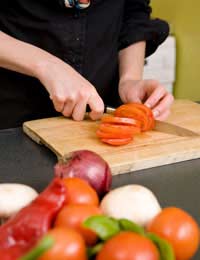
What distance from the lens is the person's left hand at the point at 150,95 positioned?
0.90m

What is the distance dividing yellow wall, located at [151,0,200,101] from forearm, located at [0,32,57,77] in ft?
3.46

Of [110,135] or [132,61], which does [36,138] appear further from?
[132,61]

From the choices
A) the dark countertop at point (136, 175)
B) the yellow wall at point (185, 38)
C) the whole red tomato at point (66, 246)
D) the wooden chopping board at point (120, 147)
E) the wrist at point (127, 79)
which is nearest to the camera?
the whole red tomato at point (66, 246)

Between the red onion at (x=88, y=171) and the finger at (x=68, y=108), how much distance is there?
12.6 inches

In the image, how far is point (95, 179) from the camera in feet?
Answer: 1.60

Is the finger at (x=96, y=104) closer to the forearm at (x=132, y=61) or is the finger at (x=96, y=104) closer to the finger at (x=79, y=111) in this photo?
the finger at (x=79, y=111)

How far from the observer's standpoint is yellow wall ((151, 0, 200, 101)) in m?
1.75

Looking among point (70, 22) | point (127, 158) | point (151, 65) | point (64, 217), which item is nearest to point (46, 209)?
point (64, 217)

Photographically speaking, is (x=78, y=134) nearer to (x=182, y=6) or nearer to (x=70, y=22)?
(x=70, y=22)

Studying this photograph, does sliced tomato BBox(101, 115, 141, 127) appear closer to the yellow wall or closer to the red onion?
the red onion

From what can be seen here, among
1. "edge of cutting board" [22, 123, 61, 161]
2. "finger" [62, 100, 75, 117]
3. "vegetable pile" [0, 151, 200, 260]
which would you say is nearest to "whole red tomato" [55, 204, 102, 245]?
"vegetable pile" [0, 151, 200, 260]

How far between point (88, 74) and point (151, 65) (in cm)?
84

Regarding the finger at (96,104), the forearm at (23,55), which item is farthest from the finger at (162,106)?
the forearm at (23,55)

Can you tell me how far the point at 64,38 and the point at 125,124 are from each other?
9.2 inches
